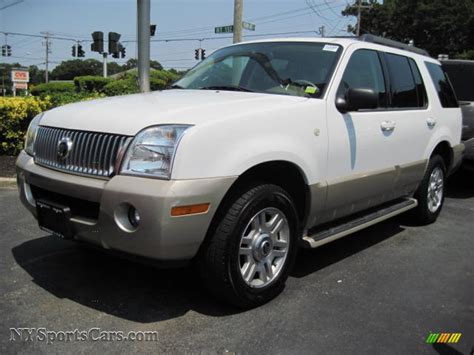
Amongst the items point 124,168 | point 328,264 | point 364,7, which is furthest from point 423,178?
point 364,7

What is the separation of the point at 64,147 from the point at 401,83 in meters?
3.19

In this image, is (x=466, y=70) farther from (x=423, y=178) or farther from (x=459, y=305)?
(x=459, y=305)

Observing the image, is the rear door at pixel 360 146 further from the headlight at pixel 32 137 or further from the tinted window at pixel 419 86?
the headlight at pixel 32 137

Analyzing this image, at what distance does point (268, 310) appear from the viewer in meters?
3.46

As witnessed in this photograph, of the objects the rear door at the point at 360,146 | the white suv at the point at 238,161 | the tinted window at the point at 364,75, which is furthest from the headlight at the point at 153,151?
the tinted window at the point at 364,75

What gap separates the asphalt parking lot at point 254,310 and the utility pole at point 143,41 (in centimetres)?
478

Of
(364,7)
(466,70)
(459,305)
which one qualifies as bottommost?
(459,305)

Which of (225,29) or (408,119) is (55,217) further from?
(225,29)

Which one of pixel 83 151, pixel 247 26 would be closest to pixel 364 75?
pixel 83 151

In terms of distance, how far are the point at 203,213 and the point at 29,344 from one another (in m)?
1.22

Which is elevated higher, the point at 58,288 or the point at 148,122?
the point at 148,122

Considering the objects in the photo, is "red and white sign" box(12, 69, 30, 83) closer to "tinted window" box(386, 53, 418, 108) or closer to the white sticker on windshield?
"tinted window" box(386, 53, 418, 108)

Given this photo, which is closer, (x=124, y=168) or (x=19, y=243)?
(x=124, y=168)

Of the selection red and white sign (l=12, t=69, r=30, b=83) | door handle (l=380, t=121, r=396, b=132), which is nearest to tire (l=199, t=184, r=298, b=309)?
door handle (l=380, t=121, r=396, b=132)
